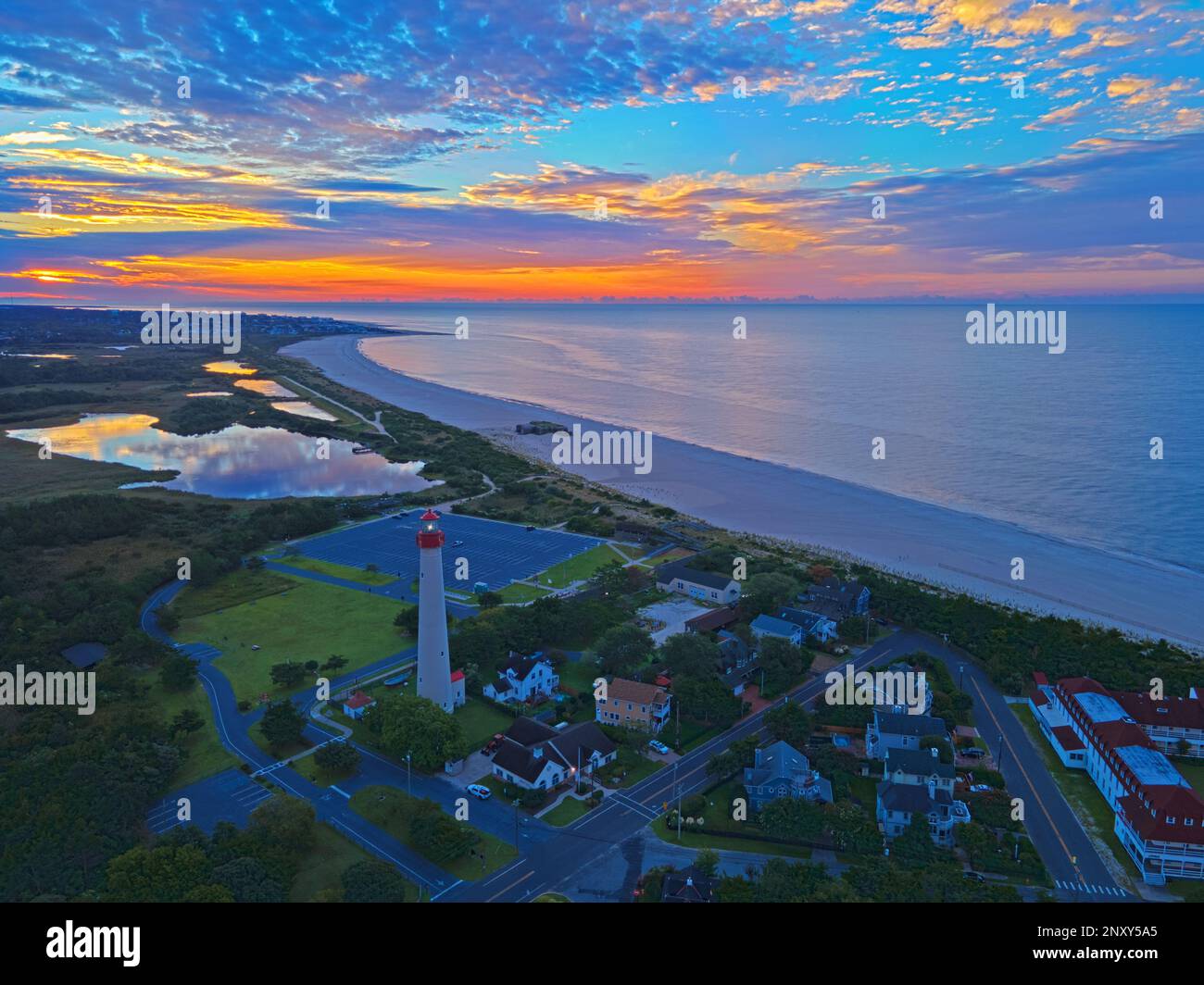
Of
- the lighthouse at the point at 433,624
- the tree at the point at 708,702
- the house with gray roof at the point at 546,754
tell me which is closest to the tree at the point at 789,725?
the tree at the point at 708,702

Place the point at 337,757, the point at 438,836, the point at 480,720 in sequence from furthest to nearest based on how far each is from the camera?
the point at 480,720, the point at 337,757, the point at 438,836

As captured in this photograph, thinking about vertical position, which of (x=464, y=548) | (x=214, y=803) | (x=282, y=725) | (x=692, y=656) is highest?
(x=464, y=548)

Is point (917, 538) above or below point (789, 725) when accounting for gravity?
above

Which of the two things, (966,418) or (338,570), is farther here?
(966,418)

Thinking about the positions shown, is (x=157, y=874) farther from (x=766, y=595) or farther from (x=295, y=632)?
(x=766, y=595)

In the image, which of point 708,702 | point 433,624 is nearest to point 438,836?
point 433,624

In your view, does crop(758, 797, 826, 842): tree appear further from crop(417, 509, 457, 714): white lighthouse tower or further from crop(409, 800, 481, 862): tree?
crop(417, 509, 457, 714): white lighthouse tower

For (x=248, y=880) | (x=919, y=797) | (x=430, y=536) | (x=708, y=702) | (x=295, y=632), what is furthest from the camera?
(x=295, y=632)

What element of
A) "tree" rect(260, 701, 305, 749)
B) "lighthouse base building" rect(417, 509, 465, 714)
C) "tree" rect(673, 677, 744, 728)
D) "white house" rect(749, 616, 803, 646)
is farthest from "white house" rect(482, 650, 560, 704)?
"white house" rect(749, 616, 803, 646)

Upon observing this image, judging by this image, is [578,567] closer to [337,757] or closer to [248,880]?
[337,757]
